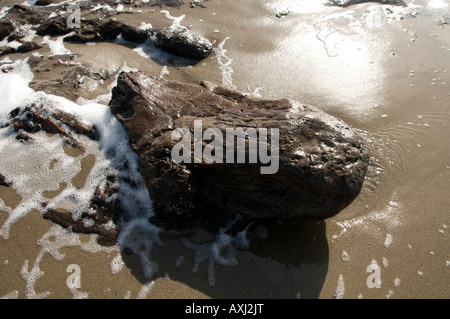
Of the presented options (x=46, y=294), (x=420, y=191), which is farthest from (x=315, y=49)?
(x=46, y=294)

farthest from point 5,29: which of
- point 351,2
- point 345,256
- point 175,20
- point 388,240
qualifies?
point 388,240

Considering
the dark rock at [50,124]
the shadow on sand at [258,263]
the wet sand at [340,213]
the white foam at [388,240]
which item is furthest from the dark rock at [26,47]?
the white foam at [388,240]

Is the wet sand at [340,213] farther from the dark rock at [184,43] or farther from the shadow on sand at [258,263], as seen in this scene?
the dark rock at [184,43]

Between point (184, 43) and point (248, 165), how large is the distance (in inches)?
130

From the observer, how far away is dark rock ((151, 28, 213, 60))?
5402mm

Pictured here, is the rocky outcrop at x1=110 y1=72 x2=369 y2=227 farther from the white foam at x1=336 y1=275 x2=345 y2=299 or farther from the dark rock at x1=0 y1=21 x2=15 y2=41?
the dark rock at x1=0 y1=21 x2=15 y2=41

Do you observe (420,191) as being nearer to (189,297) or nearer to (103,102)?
(189,297)

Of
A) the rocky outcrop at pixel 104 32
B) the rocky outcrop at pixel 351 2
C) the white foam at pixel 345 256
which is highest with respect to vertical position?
the rocky outcrop at pixel 351 2

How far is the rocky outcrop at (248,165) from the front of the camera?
2838 millimetres

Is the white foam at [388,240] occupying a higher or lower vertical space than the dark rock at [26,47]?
lower

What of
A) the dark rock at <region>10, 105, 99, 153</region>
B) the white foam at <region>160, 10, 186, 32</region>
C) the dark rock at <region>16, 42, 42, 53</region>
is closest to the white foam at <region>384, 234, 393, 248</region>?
the dark rock at <region>10, 105, 99, 153</region>

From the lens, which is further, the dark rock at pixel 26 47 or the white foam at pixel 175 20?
the white foam at pixel 175 20

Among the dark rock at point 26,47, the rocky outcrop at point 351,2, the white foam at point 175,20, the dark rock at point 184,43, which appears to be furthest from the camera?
the rocky outcrop at point 351,2

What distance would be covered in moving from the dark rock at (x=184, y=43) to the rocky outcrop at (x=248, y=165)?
2027mm
